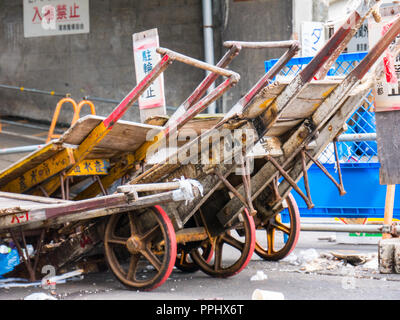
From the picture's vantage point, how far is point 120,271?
5738 mm

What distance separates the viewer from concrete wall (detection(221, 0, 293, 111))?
13.4 metres

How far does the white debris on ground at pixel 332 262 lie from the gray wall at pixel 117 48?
7074 mm

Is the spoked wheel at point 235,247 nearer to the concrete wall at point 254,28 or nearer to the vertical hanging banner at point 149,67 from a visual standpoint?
the vertical hanging banner at point 149,67

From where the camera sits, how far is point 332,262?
680cm

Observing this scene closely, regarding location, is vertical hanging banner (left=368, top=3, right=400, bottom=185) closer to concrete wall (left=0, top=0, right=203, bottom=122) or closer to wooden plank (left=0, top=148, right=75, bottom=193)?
wooden plank (left=0, top=148, right=75, bottom=193)

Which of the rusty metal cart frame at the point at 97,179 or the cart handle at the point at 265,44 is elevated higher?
the cart handle at the point at 265,44

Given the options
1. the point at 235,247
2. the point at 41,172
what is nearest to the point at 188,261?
the point at 235,247

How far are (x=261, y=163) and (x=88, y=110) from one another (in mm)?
10056

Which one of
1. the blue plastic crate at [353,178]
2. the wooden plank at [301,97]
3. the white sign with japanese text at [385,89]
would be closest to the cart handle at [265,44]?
the wooden plank at [301,97]

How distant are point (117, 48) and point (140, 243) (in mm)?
10541

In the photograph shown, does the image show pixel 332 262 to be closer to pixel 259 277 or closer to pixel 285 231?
pixel 285 231

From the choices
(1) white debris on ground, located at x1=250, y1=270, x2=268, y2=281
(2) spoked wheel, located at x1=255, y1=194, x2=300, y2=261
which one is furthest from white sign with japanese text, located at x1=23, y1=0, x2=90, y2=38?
(1) white debris on ground, located at x1=250, y1=270, x2=268, y2=281

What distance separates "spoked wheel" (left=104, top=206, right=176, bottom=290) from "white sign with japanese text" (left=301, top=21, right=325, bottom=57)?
16.0 ft

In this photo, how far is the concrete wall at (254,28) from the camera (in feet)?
44.1
